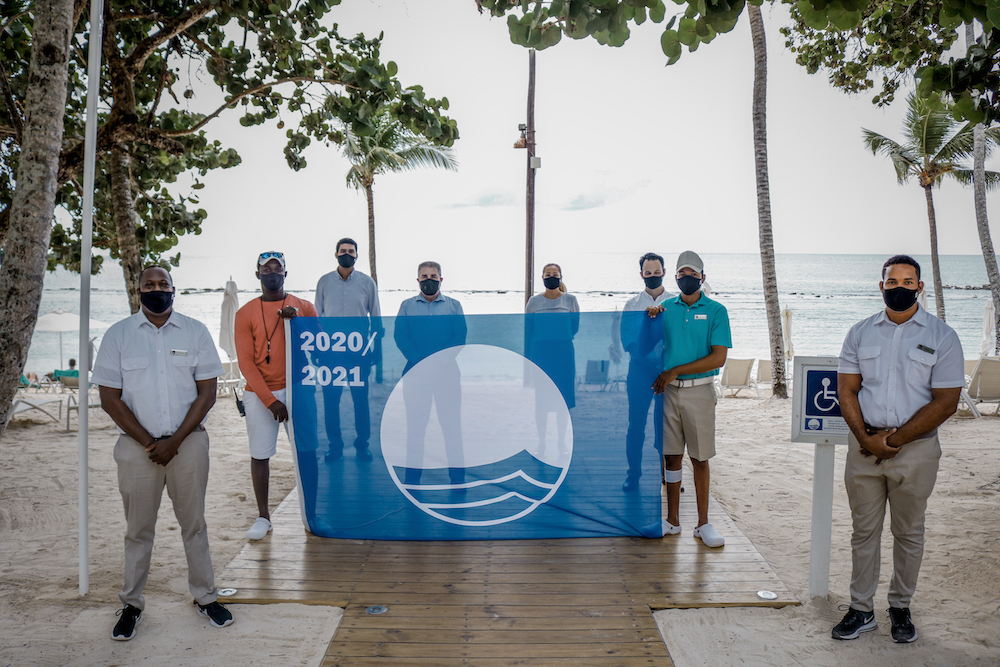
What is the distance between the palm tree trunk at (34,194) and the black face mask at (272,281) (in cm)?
154

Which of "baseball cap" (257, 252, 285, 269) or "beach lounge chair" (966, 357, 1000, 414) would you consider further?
"beach lounge chair" (966, 357, 1000, 414)

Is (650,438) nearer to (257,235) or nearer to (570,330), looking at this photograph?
(570,330)

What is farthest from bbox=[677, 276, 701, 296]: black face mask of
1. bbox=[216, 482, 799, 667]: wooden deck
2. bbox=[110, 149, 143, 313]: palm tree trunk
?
bbox=[110, 149, 143, 313]: palm tree trunk

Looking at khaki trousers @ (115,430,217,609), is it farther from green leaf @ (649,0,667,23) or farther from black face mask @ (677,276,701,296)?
black face mask @ (677,276,701,296)

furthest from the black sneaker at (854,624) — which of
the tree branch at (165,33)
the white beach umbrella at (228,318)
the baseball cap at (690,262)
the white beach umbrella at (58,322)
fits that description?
the white beach umbrella at (58,322)

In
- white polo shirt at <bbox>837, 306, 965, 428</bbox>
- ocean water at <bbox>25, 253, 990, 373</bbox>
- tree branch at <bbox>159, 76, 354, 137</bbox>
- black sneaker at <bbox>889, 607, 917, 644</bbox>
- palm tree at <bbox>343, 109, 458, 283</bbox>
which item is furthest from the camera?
ocean water at <bbox>25, 253, 990, 373</bbox>

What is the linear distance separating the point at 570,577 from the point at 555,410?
3.57 ft

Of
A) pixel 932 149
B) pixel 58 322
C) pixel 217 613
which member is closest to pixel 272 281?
pixel 217 613

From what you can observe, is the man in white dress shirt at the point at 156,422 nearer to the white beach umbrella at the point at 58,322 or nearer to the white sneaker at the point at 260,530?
the white sneaker at the point at 260,530

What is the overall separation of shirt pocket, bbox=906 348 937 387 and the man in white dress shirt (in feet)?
11.9

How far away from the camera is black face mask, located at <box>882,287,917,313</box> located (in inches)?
121

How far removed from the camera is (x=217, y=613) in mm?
3273

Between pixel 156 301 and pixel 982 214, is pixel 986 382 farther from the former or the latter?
pixel 156 301

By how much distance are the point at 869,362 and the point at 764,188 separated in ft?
31.6
